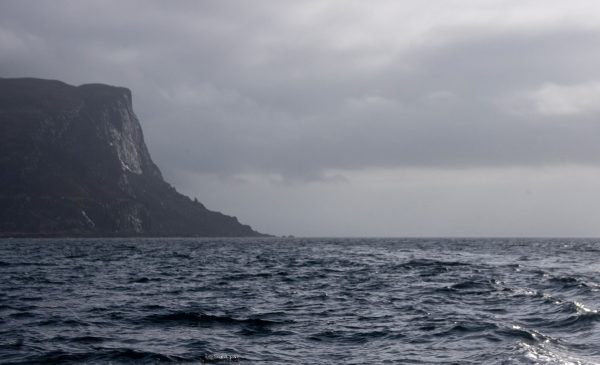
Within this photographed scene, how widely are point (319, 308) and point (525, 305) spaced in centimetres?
1006

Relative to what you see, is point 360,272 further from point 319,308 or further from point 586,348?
point 586,348

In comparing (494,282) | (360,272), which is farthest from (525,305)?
(360,272)

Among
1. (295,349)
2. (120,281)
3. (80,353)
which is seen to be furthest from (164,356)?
(120,281)

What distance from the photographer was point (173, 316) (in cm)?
2933

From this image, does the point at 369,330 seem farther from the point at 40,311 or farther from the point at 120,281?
the point at 120,281

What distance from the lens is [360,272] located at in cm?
6006

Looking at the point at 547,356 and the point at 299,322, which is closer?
the point at 547,356

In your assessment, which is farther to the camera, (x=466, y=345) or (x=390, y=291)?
(x=390, y=291)

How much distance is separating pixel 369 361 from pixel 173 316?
1130cm

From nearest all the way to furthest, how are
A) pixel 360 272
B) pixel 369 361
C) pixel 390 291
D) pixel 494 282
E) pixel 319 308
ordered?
pixel 369 361 < pixel 319 308 < pixel 390 291 < pixel 494 282 < pixel 360 272

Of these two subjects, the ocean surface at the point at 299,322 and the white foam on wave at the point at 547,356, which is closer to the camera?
the white foam on wave at the point at 547,356

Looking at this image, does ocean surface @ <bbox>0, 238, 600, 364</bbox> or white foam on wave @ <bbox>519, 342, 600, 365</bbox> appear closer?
white foam on wave @ <bbox>519, 342, 600, 365</bbox>

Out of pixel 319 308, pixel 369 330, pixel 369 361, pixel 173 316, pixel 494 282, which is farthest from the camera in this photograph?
pixel 494 282

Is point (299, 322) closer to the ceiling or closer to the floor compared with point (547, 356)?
closer to the ceiling
